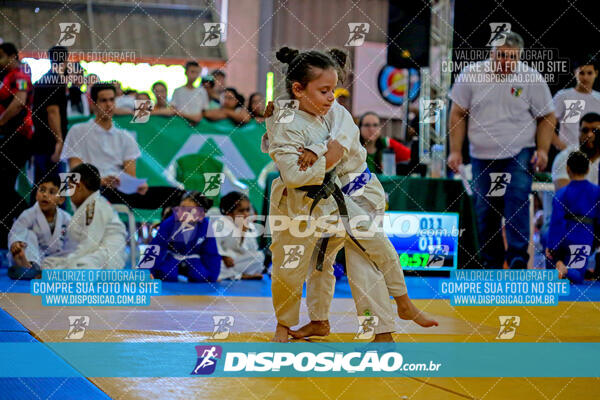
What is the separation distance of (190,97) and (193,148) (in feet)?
1.67

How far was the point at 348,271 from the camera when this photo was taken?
9.34 feet

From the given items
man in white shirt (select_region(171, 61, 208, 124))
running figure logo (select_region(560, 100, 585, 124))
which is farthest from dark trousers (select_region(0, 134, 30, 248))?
running figure logo (select_region(560, 100, 585, 124))

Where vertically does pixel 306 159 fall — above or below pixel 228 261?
above

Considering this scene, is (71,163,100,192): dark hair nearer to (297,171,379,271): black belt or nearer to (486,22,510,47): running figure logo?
(297,171,379,271): black belt

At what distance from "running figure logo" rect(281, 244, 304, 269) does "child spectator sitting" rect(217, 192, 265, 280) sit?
2410 mm

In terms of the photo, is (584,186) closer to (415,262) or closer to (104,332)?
(415,262)

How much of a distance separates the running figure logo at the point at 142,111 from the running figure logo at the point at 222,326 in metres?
2.91

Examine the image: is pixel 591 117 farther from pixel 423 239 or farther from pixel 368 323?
pixel 368 323

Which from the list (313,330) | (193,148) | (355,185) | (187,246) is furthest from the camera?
(193,148)

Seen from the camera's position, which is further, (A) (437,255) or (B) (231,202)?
(A) (437,255)

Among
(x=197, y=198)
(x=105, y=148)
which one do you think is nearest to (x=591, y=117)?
(x=197, y=198)

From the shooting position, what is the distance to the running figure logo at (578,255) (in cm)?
550

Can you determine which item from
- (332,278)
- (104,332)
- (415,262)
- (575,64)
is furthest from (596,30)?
(104,332)

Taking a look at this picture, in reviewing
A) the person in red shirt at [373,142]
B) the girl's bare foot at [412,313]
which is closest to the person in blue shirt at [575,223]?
the person in red shirt at [373,142]
